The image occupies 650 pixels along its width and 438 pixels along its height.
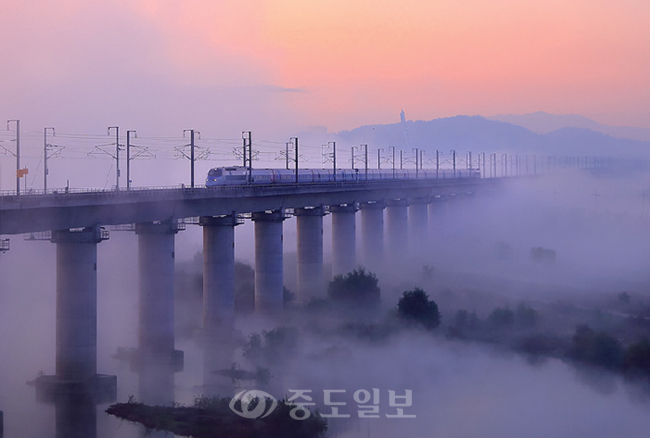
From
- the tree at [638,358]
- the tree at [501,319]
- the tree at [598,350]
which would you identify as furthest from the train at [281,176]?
the tree at [638,358]

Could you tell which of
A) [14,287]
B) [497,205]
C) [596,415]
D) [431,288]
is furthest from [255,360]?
[497,205]

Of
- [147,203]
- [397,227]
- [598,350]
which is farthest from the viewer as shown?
[397,227]

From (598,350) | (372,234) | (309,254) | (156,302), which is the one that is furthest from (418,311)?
(372,234)

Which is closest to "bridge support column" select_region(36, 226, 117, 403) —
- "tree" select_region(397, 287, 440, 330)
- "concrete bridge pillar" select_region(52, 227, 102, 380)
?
"concrete bridge pillar" select_region(52, 227, 102, 380)

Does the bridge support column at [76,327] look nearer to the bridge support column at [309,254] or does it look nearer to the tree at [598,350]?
the tree at [598,350]

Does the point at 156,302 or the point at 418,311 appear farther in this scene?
the point at 418,311

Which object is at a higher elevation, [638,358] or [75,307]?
[75,307]

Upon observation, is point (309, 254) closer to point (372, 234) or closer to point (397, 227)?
point (372, 234)
